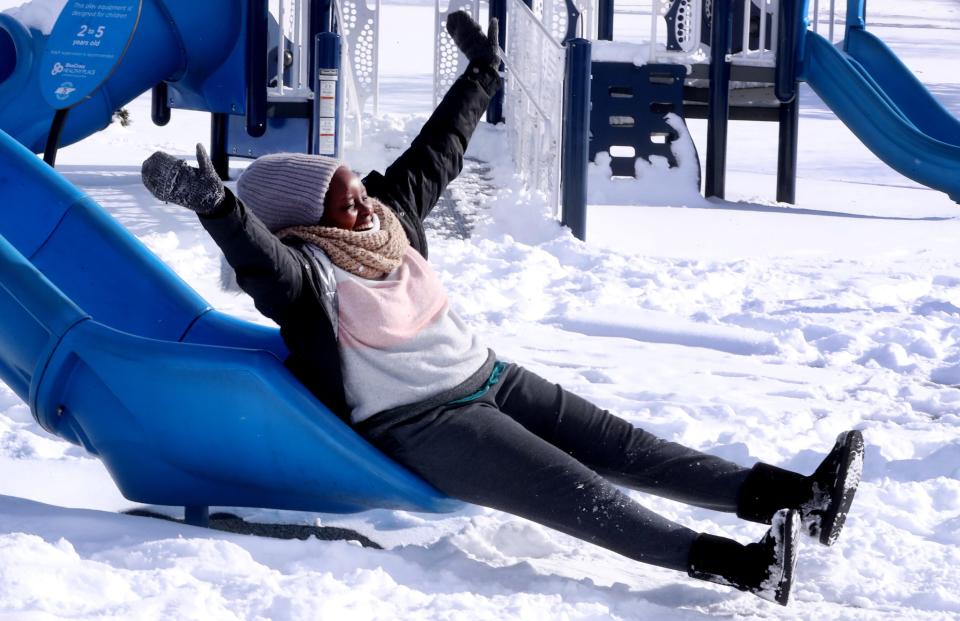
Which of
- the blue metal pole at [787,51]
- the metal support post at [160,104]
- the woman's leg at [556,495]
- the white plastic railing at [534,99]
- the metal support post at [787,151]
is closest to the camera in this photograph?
the woman's leg at [556,495]

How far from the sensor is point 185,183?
7.79 ft

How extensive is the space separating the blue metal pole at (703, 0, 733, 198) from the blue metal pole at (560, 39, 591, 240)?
2.98m

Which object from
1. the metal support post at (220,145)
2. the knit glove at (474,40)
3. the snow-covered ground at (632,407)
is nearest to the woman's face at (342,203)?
the snow-covered ground at (632,407)

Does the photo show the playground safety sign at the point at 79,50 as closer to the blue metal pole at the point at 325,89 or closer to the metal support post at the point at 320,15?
the blue metal pole at the point at 325,89

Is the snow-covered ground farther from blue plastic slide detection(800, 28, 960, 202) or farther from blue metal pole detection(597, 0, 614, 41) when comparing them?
blue metal pole detection(597, 0, 614, 41)

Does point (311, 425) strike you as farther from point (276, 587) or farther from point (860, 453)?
point (860, 453)

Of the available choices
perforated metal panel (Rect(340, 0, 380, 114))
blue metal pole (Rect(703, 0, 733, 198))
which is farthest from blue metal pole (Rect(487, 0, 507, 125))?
blue metal pole (Rect(703, 0, 733, 198))

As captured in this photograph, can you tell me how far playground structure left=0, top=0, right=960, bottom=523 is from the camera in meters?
2.82

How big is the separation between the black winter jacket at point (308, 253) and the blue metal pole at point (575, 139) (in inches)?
141

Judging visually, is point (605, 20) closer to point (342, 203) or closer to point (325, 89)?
point (325, 89)

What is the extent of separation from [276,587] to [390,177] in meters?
1.19

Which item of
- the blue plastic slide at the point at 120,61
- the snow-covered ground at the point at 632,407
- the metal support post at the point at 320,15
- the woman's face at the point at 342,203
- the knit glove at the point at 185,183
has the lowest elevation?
the snow-covered ground at the point at 632,407

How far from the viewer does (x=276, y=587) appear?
2359 mm

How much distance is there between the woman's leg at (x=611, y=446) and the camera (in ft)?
9.29
